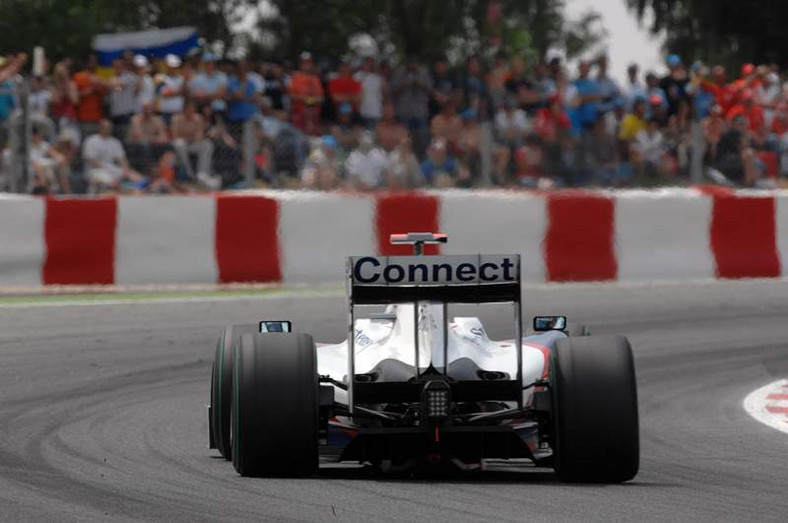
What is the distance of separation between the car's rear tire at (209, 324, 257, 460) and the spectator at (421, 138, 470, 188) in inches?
338

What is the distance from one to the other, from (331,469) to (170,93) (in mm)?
10767

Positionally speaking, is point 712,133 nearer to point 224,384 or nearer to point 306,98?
point 306,98

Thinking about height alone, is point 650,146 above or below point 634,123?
below

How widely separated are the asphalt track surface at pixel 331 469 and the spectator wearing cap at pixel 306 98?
427 cm

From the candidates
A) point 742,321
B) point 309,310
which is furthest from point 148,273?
point 742,321

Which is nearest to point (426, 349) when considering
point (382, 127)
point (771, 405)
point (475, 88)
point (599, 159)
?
point (771, 405)

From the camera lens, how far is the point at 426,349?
6.58 meters

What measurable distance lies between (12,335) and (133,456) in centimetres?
479

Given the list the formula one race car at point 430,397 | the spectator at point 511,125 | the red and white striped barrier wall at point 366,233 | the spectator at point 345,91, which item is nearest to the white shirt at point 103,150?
the red and white striped barrier wall at point 366,233

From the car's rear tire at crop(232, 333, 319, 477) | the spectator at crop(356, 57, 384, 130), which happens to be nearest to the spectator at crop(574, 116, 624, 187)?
the spectator at crop(356, 57, 384, 130)

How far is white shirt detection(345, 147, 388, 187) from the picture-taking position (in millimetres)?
15430

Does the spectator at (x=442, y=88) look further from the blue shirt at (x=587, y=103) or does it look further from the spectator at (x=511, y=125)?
the blue shirt at (x=587, y=103)

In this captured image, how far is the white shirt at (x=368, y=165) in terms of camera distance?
15.4 m

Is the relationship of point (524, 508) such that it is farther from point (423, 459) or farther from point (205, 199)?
point (205, 199)
